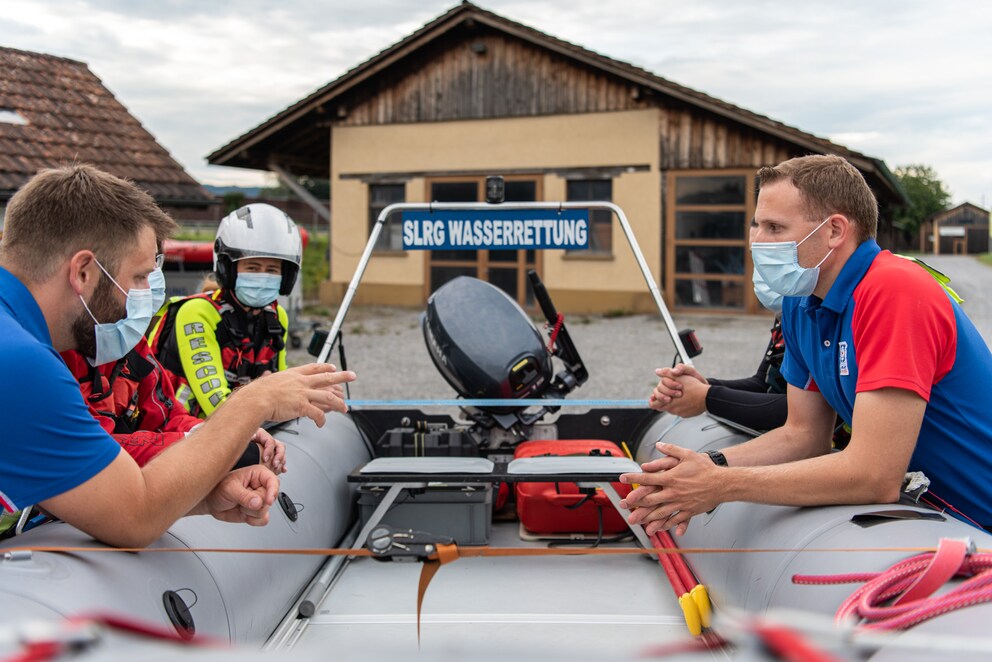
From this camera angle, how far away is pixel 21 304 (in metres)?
1.81

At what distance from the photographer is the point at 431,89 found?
17.3m

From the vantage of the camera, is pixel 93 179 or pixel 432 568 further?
pixel 93 179

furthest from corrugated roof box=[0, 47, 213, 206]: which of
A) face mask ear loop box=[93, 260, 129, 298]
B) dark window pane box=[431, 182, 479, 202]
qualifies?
face mask ear loop box=[93, 260, 129, 298]

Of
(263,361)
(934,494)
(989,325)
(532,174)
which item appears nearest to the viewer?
(934,494)

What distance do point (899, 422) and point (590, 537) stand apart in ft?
5.19

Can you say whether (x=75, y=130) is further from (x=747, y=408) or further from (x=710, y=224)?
(x=747, y=408)

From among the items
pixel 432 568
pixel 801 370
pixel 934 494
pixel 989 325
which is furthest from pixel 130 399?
pixel 989 325

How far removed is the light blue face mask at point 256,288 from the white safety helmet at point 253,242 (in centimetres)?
5

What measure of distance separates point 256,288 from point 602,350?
8.90 meters

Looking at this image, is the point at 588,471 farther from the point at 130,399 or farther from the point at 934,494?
the point at 130,399

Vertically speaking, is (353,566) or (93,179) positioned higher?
(93,179)

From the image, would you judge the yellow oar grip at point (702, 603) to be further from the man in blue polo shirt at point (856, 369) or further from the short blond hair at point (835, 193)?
the short blond hair at point (835, 193)

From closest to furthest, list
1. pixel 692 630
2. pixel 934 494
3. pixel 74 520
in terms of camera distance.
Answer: pixel 74 520 → pixel 934 494 → pixel 692 630

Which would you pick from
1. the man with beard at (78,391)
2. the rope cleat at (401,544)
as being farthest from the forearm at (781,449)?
the man with beard at (78,391)
